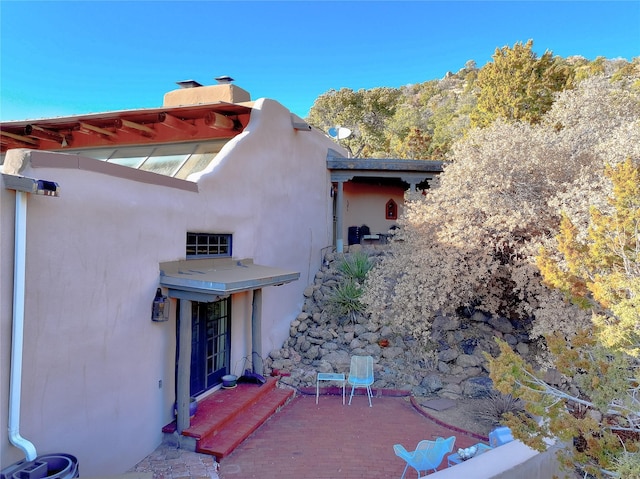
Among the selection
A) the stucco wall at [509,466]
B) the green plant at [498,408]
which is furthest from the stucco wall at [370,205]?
the stucco wall at [509,466]

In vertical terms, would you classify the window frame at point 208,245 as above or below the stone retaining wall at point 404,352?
above

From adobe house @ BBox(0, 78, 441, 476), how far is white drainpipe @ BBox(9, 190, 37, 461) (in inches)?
0.5

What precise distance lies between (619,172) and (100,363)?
7.39 m

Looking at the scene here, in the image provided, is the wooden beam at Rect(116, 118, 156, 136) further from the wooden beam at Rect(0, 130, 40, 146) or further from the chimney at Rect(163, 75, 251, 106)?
the wooden beam at Rect(0, 130, 40, 146)

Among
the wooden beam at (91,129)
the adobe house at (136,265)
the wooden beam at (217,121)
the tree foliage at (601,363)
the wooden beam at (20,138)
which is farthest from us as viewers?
the wooden beam at (20,138)

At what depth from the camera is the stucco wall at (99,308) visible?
4465 mm

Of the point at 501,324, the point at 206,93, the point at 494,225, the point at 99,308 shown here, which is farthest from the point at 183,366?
the point at 206,93

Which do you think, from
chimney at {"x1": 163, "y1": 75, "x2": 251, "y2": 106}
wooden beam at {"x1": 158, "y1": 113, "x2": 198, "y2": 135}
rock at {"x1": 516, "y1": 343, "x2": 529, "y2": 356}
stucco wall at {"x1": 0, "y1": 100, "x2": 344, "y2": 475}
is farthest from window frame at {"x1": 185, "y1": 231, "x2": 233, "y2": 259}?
rock at {"x1": 516, "y1": 343, "x2": 529, "y2": 356}

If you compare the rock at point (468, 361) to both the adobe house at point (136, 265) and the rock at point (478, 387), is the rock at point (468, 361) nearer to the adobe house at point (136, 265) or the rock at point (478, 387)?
the rock at point (478, 387)

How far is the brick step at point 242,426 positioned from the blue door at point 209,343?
1.04 metres

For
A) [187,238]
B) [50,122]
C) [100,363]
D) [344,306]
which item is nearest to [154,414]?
[100,363]

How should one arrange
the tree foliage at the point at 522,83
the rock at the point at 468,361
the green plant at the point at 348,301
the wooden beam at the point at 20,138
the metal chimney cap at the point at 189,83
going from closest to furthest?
the rock at the point at 468,361 < the green plant at the point at 348,301 < the wooden beam at the point at 20,138 < the metal chimney cap at the point at 189,83 < the tree foliage at the point at 522,83

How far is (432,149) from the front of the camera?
29.5 m

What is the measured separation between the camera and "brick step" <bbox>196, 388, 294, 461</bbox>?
654cm
